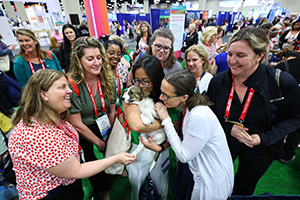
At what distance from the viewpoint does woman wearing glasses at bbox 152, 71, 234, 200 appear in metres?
1.22

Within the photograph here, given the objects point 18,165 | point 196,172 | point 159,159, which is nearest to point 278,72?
point 196,172

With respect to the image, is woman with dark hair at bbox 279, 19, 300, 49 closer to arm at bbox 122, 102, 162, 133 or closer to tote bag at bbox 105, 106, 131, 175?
arm at bbox 122, 102, 162, 133

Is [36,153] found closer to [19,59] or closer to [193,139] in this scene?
[193,139]

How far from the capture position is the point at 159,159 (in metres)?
1.71

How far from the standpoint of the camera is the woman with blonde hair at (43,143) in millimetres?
1073

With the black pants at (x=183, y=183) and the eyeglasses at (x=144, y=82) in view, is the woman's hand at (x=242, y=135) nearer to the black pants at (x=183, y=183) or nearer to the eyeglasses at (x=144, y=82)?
the black pants at (x=183, y=183)

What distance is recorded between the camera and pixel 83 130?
179cm

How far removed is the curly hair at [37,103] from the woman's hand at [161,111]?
899 mm

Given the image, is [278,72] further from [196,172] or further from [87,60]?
[87,60]

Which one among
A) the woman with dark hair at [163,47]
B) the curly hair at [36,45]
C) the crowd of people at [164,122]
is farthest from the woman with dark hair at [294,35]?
the curly hair at [36,45]

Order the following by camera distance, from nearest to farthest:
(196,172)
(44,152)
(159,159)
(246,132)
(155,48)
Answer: (44,152) → (196,172) → (246,132) → (159,159) → (155,48)

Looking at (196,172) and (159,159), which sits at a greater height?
(196,172)

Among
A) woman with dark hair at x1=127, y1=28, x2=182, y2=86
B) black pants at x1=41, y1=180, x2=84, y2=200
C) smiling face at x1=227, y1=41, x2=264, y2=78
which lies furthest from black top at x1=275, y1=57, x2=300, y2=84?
black pants at x1=41, y1=180, x2=84, y2=200

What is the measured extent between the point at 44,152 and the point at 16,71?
261cm
